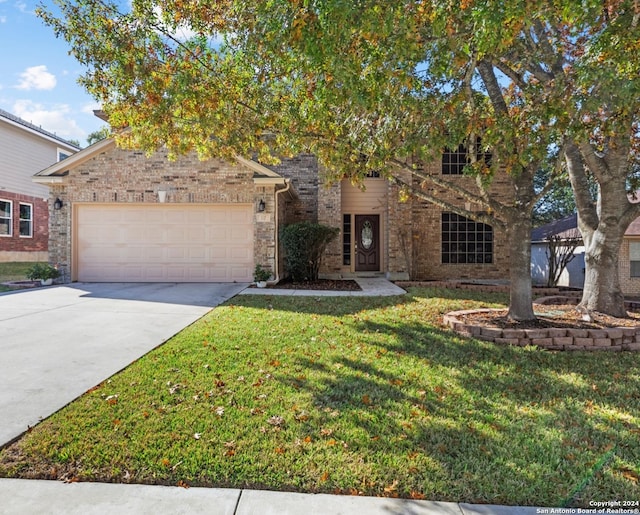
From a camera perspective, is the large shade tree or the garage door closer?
the large shade tree

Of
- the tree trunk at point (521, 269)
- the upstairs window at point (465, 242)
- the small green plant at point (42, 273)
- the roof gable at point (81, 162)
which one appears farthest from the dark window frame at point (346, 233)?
the small green plant at point (42, 273)

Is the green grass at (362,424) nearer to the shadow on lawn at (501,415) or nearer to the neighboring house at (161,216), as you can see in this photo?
the shadow on lawn at (501,415)

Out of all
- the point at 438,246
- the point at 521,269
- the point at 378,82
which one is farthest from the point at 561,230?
the point at 378,82

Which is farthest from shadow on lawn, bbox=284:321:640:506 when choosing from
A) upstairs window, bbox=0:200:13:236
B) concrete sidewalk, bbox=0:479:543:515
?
upstairs window, bbox=0:200:13:236

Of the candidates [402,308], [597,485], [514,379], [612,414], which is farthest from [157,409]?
[402,308]

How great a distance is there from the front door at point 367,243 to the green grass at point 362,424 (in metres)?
9.48

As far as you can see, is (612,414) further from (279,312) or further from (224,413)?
(279,312)

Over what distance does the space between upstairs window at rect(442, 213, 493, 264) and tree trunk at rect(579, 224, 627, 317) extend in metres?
7.78

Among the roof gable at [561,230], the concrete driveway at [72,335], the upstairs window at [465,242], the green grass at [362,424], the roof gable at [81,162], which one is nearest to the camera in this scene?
the green grass at [362,424]

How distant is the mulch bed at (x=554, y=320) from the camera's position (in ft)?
19.1

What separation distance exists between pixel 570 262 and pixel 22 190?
23699 millimetres

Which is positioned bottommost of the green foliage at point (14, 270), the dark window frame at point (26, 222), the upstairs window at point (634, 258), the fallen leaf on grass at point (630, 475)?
the fallen leaf on grass at point (630, 475)

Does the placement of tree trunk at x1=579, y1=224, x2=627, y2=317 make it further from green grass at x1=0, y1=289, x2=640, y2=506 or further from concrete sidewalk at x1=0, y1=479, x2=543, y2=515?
concrete sidewalk at x1=0, y1=479, x2=543, y2=515

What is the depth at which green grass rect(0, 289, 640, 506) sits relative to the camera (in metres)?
2.39
